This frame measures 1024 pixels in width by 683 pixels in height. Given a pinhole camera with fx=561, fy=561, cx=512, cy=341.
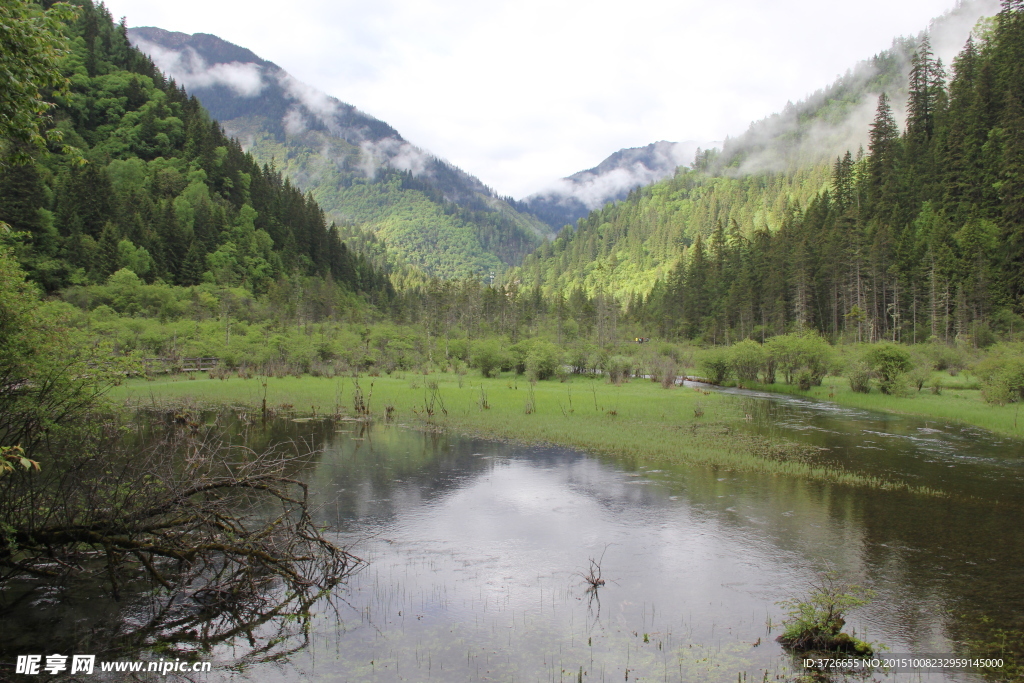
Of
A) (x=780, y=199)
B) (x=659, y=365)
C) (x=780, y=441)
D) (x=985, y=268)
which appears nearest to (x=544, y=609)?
(x=780, y=441)

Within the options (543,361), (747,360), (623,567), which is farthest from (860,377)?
(623,567)

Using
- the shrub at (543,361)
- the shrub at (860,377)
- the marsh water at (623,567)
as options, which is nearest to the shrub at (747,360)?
the shrub at (860,377)

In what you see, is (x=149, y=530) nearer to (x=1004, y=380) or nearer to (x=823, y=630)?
(x=823, y=630)

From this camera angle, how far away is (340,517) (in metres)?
16.0

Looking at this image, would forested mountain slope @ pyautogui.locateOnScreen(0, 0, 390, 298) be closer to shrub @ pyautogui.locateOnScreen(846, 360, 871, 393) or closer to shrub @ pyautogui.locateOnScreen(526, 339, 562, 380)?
shrub @ pyautogui.locateOnScreen(526, 339, 562, 380)

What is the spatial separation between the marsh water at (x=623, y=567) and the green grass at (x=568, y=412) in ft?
6.35

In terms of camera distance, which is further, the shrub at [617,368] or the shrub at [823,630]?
the shrub at [617,368]

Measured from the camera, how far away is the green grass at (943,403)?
1238 inches

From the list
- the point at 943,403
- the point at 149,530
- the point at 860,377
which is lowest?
the point at 149,530

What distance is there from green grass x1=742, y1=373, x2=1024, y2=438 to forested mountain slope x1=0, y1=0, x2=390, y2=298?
76.9 m

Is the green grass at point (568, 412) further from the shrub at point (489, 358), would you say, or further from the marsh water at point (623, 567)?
the shrub at point (489, 358)

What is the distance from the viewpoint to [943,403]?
123 feet

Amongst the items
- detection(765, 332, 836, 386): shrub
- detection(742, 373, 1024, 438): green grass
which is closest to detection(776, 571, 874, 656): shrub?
detection(742, 373, 1024, 438): green grass

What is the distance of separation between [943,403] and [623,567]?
3583 cm
